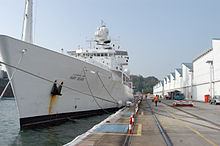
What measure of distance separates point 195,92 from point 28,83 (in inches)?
1364

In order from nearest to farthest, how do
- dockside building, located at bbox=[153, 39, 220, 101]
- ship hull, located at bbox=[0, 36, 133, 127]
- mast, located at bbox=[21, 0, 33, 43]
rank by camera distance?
1. ship hull, located at bbox=[0, 36, 133, 127]
2. mast, located at bbox=[21, 0, 33, 43]
3. dockside building, located at bbox=[153, 39, 220, 101]

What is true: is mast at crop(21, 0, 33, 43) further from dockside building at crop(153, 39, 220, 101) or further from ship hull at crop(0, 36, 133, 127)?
dockside building at crop(153, 39, 220, 101)

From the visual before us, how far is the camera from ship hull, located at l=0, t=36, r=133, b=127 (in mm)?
8305

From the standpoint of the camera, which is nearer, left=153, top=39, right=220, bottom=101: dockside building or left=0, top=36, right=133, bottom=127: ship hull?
left=0, top=36, right=133, bottom=127: ship hull

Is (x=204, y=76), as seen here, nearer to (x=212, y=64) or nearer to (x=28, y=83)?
(x=212, y=64)

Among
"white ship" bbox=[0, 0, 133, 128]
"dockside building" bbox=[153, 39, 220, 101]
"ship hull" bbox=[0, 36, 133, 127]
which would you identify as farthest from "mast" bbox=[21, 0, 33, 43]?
"dockside building" bbox=[153, 39, 220, 101]

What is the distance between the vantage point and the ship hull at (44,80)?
830 cm

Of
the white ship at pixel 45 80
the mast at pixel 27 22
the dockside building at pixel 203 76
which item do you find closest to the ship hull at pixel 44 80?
the white ship at pixel 45 80

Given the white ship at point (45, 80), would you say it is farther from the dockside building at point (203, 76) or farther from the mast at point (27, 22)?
the dockside building at point (203, 76)

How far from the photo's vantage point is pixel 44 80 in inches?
370

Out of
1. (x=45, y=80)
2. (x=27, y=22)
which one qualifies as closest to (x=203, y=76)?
(x=45, y=80)

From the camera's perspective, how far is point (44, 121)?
952cm

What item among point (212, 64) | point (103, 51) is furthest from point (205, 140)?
point (212, 64)

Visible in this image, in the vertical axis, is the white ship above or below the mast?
below
